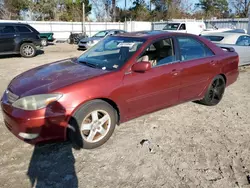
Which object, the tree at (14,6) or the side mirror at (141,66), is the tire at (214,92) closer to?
the side mirror at (141,66)

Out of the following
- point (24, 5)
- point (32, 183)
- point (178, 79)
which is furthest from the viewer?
point (24, 5)

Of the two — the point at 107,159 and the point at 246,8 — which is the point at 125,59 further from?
the point at 246,8

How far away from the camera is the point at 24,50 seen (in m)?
11.9

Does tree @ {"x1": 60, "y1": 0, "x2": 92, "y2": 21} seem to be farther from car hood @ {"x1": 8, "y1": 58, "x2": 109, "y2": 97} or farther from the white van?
car hood @ {"x1": 8, "y1": 58, "x2": 109, "y2": 97}

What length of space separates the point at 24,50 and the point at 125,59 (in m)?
10.1

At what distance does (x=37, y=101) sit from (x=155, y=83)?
5.68ft

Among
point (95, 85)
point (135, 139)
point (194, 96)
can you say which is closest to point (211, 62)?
point (194, 96)

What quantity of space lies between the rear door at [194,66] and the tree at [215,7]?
41183mm

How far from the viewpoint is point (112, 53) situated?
3.85 metres

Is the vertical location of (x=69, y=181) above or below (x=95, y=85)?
below

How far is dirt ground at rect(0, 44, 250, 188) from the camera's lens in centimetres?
256

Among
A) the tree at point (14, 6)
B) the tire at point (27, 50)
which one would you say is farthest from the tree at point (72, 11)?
the tire at point (27, 50)

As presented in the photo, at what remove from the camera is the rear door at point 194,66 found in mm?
3977

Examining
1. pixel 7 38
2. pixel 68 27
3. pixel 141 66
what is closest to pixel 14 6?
pixel 68 27
